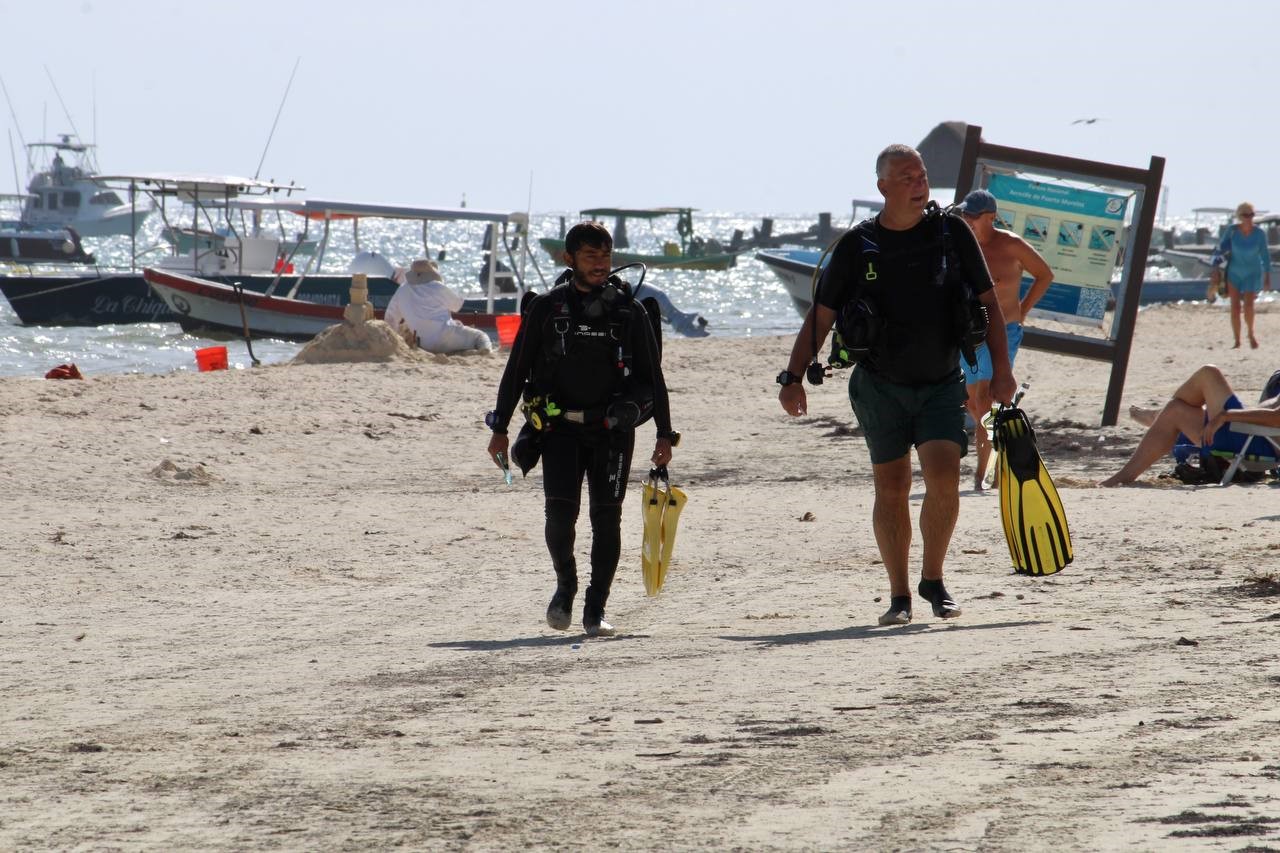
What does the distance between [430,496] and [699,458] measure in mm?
2663

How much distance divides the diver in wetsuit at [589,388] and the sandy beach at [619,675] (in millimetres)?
484

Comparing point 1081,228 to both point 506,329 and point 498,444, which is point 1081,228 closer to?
point 498,444

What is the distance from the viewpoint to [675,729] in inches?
148

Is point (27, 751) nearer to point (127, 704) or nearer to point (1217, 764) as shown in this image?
point (127, 704)

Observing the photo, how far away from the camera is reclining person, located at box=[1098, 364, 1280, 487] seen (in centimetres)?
834

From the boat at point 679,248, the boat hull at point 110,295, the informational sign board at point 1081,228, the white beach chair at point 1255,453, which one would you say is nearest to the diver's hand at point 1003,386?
the white beach chair at point 1255,453

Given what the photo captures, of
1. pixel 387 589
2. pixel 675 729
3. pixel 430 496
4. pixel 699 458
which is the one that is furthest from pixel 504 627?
pixel 699 458

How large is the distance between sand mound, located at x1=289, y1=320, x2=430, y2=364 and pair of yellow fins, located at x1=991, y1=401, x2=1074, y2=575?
11768 mm

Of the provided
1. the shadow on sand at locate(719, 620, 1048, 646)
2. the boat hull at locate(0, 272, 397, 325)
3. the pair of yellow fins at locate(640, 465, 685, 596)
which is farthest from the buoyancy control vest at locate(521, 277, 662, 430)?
the boat hull at locate(0, 272, 397, 325)

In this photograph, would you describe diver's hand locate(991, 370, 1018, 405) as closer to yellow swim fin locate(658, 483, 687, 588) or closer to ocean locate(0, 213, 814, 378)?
yellow swim fin locate(658, 483, 687, 588)

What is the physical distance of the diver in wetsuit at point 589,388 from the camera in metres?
5.33

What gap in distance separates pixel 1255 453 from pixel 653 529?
441cm

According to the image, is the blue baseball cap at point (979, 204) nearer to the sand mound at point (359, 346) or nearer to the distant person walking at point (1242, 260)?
the sand mound at point (359, 346)

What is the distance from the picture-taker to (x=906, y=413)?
5.32 m
